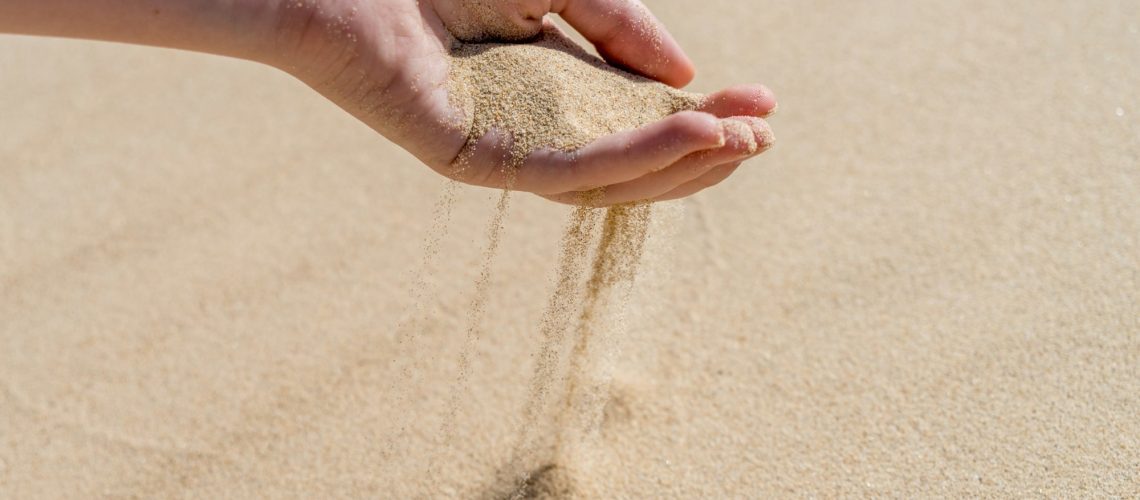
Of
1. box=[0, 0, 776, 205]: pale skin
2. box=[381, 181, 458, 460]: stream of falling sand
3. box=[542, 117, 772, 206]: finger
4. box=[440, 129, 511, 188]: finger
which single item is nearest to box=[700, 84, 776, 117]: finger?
box=[0, 0, 776, 205]: pale skin

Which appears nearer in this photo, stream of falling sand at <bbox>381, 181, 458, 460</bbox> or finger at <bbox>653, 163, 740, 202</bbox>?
finger at <bbox>653, 163, 740, 202</bbox>

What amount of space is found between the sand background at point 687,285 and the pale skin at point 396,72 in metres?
0.60

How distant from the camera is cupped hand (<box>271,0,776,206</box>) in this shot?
56.9 inches

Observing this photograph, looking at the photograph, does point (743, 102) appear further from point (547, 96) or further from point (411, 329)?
point (411, 329)

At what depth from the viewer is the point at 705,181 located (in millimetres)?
1555

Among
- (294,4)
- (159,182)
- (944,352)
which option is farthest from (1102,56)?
(159,182)

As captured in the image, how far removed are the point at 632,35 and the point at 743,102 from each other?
31cm

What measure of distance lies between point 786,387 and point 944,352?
1.14ft

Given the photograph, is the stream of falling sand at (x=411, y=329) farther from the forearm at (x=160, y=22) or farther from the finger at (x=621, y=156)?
the forearm at (x=160, y=22)

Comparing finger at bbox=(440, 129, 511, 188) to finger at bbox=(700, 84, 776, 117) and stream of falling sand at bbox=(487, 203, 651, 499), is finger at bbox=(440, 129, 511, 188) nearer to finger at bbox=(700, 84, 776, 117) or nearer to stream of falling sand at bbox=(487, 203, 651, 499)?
stream of falling sand at bbox=(487, 203, 651, 499)

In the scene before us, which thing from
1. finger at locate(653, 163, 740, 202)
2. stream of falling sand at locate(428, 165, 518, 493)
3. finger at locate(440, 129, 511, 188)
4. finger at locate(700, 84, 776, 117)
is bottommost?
stream of falling sand at locate(428, 165, 518, 493)

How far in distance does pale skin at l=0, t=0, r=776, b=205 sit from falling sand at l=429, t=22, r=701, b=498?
32mm

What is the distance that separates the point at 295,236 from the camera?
94.3 inches

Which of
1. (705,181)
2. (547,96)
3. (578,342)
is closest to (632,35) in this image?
(547,96)
